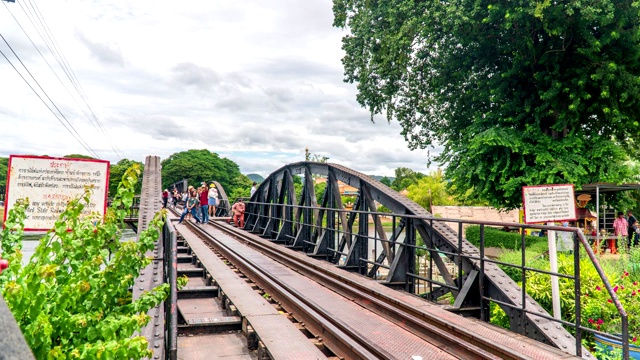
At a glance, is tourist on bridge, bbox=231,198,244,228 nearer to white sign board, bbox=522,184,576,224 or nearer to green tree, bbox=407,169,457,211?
white sign board, bbox=522,184,576,224

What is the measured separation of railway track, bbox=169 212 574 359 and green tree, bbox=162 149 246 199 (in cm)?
8053

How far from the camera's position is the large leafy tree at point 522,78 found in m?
14.1

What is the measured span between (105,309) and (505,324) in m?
7.33

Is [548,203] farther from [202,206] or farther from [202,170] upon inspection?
[202,170]

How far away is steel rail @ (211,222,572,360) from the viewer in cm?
470

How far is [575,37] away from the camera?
15195mm

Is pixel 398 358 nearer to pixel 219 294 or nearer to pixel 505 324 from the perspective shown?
pixel 219 294

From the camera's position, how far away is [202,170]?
95875 mm

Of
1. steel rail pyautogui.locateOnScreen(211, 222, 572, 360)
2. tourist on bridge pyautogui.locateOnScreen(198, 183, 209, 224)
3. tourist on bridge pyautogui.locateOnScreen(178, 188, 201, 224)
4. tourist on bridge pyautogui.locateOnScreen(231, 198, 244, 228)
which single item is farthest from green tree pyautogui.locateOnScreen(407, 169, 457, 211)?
steel rail pyautogui.locateOnScreen(211, 222, 572, 360)

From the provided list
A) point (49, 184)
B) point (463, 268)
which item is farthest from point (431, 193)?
point (49, 184)

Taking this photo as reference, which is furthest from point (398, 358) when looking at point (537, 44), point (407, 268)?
point (537, 44)

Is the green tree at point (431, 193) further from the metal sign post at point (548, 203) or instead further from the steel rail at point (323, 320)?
the metal sign post at point (548, 203)

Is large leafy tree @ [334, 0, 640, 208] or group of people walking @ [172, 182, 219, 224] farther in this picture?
group of people walking @ [172, 182, 219, 224]

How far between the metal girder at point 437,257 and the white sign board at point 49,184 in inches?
178
